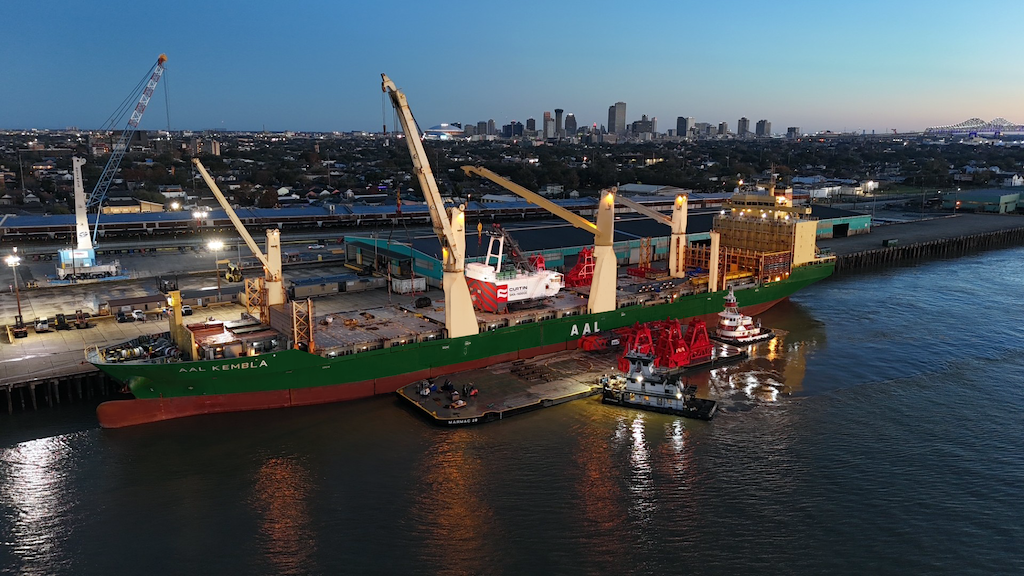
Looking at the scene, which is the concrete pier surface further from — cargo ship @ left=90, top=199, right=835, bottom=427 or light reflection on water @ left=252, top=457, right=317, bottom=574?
light reflection on water @ left=252, top=457, right=317, bottom=574

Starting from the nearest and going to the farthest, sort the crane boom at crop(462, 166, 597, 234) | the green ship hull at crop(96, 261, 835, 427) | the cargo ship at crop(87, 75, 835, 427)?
1. the green ship hull at crop(96, 261, 835, 427)
2. the cargo ship at crop(87, 75, 835, 427)
3. the crane boom at crop(462, 166, 597, 234)

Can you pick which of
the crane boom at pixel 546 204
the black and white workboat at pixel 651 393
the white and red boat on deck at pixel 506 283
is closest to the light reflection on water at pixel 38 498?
the white and red boat on deck at pixel 506 283

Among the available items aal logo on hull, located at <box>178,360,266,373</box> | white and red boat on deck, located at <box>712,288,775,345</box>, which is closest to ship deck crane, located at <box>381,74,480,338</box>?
aal logo on hull, located at <box>178,360,266,373</box>

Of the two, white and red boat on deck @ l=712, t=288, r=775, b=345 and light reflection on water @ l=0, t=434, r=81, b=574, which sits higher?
white and red boat on deck @ l=712, t=288, r=775, b=345

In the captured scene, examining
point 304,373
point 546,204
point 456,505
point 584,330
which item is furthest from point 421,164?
point 456,505

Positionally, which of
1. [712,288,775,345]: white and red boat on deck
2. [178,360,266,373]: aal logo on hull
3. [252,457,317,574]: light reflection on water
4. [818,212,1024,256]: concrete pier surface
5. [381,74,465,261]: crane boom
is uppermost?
[381,74,465,261]: crane boom

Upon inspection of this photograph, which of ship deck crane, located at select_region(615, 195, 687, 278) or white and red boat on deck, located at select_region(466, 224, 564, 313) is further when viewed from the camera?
ship deck crane, located at select_region(615, 195, 687, 278)

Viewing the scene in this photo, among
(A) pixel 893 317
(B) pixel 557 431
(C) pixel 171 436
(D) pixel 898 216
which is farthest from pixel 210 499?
(D) pixel 898 216

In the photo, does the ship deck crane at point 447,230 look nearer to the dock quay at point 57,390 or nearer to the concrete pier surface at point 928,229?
the dock quay at point 57,390
